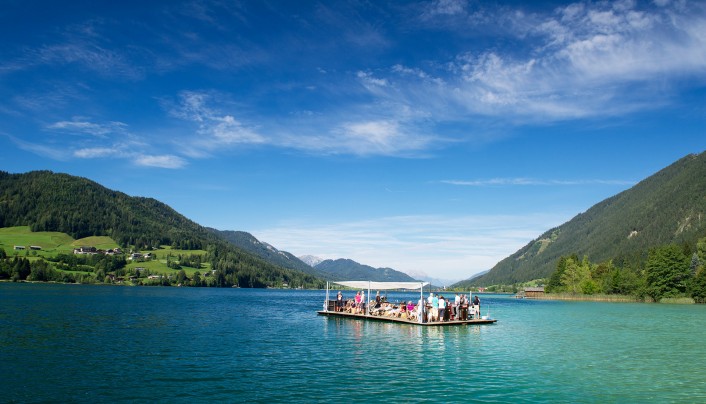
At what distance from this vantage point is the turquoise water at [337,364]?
1998 cm

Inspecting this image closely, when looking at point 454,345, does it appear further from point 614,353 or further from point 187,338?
point 187,338

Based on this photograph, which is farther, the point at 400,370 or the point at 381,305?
the point at 381,305

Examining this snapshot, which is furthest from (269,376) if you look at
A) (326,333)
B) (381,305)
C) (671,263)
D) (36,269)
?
(36,269)

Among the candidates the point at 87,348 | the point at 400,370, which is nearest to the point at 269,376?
the point at 400,370

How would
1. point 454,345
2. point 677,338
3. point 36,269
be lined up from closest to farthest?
point 454,345 → point 677,338 → point 36,269

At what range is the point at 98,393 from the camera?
758 inches

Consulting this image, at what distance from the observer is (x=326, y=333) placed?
1700 inches

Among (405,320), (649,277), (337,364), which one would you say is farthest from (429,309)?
(649,277)

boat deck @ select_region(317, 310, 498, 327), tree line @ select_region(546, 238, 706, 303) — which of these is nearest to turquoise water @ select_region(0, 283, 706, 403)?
boat deck @ select_region(317, 310, 498, 327)

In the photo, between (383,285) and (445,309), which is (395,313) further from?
(445,309)

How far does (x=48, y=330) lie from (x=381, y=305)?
3686 centimetres

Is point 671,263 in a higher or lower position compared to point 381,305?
higher

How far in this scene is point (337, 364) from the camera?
88.1 feet

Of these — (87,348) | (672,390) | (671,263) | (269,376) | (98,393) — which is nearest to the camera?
(98,393)
